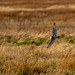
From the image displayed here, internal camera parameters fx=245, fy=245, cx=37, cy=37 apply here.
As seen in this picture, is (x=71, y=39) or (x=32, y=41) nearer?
(x=32, y=41)

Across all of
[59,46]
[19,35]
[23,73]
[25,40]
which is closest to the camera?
[23,73]

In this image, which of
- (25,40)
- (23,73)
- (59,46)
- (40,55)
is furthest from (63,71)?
(25,40)

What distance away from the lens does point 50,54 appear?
8.11 metres

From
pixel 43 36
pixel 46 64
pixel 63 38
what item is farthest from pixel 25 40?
pixel 46 64

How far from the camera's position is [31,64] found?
6441 mm

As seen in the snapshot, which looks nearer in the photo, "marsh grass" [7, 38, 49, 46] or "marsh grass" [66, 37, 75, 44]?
"marsh grass" [7, 38, 49, 46]

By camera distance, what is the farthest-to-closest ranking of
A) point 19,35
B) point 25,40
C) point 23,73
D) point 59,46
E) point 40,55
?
1. point 19,35
2. point 25,40
3. point 59,46
4. point 40,55
5. point 23,73

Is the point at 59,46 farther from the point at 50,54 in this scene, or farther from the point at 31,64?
the point at 31,64

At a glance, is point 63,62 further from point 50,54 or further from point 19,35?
point 19,35

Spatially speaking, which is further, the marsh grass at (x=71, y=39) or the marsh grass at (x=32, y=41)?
the marsh grass at (x=71, y=39)

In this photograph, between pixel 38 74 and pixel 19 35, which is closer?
pixel 38 74

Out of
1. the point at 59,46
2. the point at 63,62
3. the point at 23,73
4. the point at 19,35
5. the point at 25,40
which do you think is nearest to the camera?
the point at 23,73

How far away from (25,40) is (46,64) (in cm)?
438

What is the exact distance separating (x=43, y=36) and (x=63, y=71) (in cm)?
542
